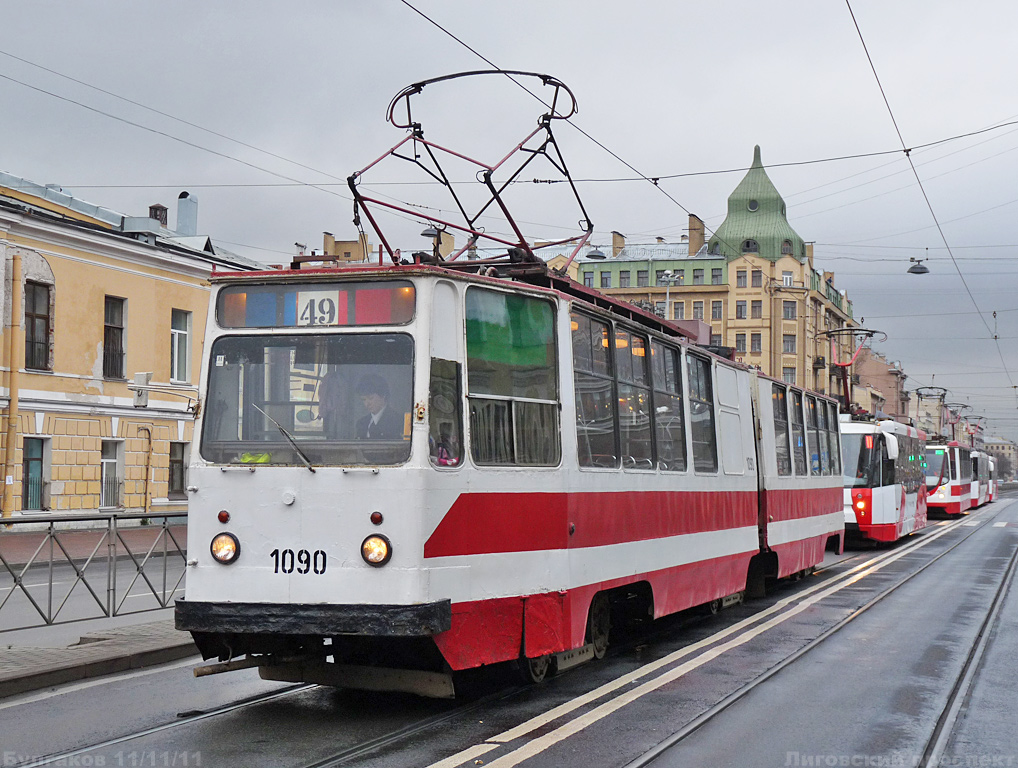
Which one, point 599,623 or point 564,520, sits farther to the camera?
point 599,623

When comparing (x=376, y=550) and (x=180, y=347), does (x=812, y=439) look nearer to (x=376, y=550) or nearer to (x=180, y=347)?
(x=376, y=550)

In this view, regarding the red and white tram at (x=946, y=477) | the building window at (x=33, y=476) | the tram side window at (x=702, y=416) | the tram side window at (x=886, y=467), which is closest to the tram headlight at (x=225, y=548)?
the tram side window at (x=702, y=416)

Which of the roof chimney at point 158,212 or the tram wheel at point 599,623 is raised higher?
the roof chimney at point 158,212

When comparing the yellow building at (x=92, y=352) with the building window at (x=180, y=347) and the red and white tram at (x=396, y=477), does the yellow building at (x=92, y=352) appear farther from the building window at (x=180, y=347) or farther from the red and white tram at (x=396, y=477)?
the red and white tram at (x=396, y=477)

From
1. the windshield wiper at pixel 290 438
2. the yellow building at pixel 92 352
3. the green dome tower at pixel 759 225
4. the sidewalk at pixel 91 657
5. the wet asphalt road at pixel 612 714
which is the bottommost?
the wet asphalt road at pixel 612 714

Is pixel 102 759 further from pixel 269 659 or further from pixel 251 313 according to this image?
pixel 251 313

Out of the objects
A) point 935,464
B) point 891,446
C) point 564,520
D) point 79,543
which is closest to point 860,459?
point 891,446

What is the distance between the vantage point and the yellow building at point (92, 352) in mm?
29531

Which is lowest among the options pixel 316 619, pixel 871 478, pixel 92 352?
pixel 316 619

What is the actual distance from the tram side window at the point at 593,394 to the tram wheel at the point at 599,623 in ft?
3.54

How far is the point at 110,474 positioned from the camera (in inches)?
1271

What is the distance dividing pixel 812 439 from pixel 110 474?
71.4 feet

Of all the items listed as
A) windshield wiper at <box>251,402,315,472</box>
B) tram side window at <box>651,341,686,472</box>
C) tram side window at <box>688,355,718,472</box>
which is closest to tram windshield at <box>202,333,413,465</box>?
windshield wiper at <box>251,402,315,472</box>

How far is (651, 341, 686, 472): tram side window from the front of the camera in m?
10.2
